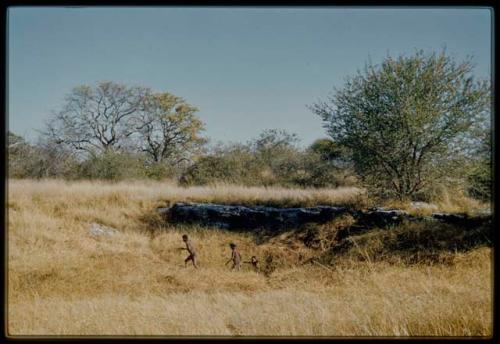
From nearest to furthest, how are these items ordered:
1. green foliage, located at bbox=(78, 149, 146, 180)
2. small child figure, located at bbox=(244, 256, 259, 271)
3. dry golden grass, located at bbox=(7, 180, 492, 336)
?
dry golden grass, located at bbox=(7, 180, 492, 336) → small child figure, located at bbox=(244, 256, 259, 271) → green foliage, located at bbox=(78, 149, 146, 180)

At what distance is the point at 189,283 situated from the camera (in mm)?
7984

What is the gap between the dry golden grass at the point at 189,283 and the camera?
4.19 metres

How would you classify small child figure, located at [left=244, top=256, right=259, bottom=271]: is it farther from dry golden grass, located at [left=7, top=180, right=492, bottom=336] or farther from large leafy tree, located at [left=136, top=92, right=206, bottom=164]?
large leafy tree, located at [left=136, top=92, right=206, bottom=164]

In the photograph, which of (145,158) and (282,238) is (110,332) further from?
(145,158)

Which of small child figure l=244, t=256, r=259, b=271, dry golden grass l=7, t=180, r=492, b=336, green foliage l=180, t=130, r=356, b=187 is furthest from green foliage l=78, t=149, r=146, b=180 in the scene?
small child figure l=244, t=256, r=259, b=271

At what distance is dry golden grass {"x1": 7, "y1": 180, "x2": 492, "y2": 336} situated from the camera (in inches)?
165

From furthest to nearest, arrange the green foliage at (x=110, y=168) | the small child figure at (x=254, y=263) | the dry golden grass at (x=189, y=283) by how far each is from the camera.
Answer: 1. the green foliage at (x=110, y=168)
2. the small child figure at (x=254, y=263)
3. the dry golden grass at (x=189, y=283)

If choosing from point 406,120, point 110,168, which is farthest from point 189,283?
point 110,168

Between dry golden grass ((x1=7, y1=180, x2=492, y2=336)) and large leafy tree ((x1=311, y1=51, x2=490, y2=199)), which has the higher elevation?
large leafy tree ((x1=311, y1=51, x2=490, y2=199))

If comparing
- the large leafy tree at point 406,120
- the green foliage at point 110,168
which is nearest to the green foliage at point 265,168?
the green foliage at point 110,168

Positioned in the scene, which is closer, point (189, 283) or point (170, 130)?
point (189, 283)

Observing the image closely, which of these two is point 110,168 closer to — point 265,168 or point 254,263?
point 265,168

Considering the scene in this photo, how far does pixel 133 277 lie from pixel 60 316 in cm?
323

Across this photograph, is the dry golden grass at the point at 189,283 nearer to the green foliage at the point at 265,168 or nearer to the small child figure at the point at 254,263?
the small child figure at the point at 254,263
